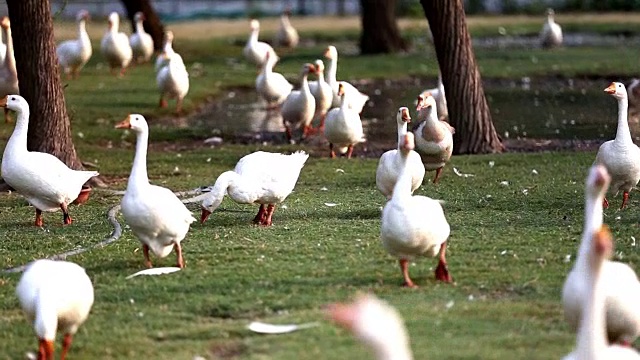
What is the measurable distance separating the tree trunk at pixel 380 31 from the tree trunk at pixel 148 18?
505 cm

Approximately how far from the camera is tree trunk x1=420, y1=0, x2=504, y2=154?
51.3ft

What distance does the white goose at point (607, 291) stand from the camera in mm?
6480

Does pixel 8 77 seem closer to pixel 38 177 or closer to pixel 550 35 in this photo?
pixel 38 177

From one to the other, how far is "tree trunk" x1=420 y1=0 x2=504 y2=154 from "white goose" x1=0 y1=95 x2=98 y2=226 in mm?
5804

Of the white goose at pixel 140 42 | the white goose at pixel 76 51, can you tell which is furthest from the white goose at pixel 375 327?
the white goose at pixel 140 42

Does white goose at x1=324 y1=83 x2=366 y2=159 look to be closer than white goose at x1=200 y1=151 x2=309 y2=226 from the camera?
No

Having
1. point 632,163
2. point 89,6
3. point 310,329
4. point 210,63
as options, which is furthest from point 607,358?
point 89,6

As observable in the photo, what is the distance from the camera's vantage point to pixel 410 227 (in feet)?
27.0

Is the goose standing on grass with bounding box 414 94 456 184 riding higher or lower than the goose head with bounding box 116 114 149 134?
lower

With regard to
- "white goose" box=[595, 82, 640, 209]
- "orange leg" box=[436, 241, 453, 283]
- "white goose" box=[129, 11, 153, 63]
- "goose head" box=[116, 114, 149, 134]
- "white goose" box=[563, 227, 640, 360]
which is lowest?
"white goose" box=[129, 11, 153, 63]

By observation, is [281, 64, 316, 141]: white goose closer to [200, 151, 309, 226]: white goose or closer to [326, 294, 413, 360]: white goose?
[200, 151, 309, 226]: white goose

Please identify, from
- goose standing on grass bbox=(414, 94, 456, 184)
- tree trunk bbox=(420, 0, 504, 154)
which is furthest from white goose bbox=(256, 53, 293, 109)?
goose standing on grass bbox=(414, 94, 456, 184)

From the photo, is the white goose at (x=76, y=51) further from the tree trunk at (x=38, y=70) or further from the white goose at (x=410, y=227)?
the white goose at (x=410, y=227)

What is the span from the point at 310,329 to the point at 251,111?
14411 millimetres
